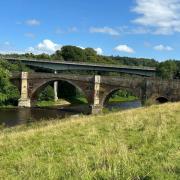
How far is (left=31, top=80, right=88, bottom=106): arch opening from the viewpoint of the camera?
96.3 metres

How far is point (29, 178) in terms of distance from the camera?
10453mm

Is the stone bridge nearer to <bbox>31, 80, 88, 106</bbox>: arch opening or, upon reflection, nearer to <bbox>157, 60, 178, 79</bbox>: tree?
<bbox>31, 80, 88, 106</bbox>: arch opening

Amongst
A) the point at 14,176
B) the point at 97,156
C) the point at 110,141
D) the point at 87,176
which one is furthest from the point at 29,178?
the point at 110,141

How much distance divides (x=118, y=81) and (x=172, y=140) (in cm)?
6644

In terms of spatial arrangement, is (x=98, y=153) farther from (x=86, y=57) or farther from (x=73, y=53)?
(x=86, y=57)

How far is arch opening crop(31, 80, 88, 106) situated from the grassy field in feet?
234

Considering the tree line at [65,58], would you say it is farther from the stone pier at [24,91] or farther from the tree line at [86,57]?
the stone pier at [24,91]

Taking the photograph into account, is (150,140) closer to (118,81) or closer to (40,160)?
(40,160)

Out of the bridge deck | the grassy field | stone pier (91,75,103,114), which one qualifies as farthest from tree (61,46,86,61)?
the grassy field

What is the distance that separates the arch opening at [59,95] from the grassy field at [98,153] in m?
71.4

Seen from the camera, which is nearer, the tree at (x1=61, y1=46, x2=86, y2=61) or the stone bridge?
the stone bridge

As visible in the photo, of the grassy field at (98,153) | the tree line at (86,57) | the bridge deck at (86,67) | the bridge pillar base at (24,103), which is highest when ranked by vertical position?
the tree line at (86,57)

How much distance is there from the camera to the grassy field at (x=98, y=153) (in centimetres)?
1048

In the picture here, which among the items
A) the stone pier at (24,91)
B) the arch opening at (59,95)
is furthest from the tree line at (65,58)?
the stone pier at (24,91)
